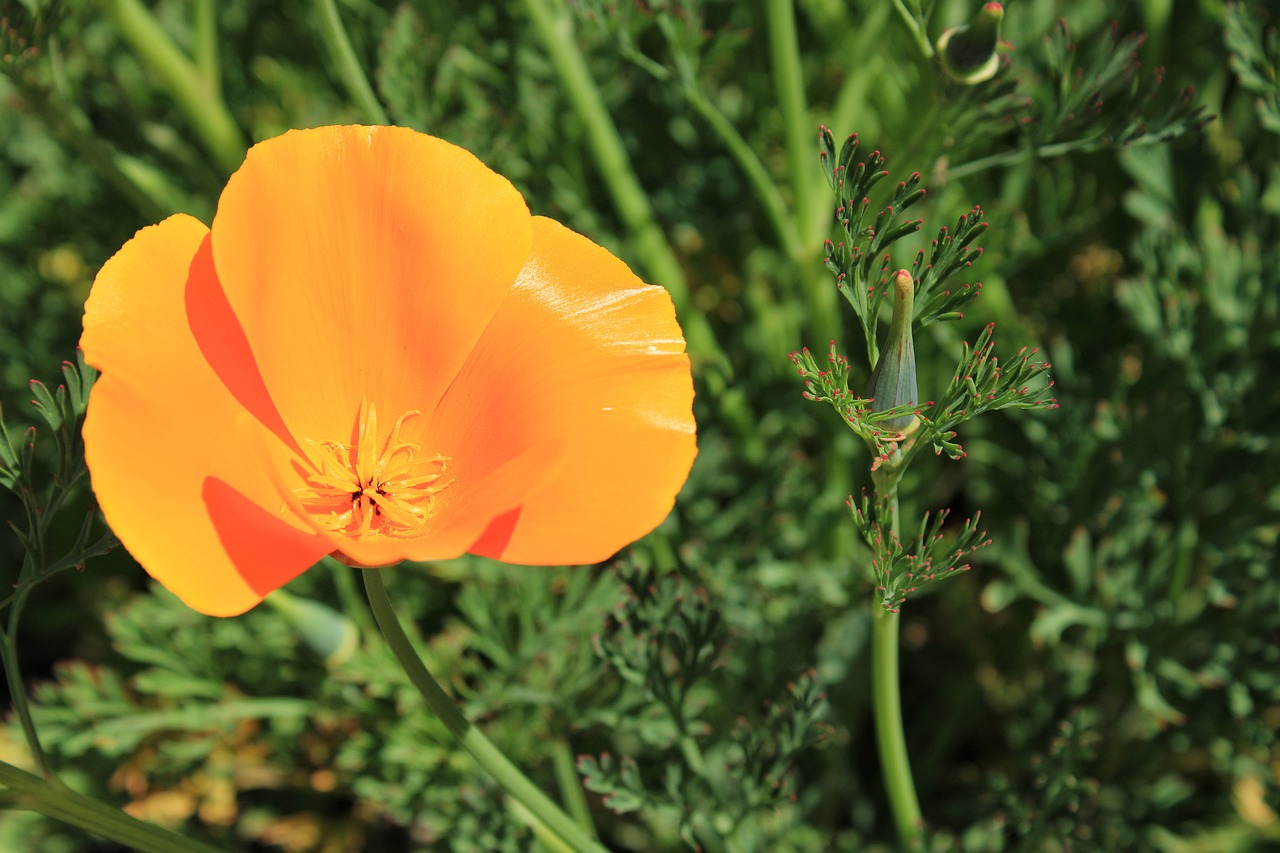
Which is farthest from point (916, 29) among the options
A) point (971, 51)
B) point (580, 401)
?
point (580, 401)

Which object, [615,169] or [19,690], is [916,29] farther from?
[19,690]

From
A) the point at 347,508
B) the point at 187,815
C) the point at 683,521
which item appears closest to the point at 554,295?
the point at 347,508

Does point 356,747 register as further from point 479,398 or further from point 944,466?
point 944,466

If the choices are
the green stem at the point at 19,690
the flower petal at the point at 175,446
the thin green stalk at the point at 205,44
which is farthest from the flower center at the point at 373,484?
the thin green stalk at the point at 205,44

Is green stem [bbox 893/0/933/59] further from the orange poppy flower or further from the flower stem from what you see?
the flower stem

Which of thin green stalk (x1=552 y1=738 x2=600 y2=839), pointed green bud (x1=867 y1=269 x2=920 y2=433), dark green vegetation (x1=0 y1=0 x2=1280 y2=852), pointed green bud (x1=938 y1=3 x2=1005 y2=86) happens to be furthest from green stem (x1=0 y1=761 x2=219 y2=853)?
pointed green bud (x1=938 y1=3 x2=1005 y2=86)
